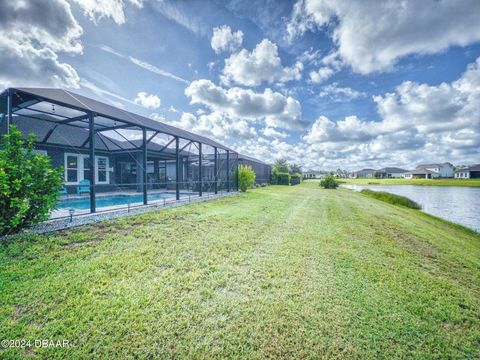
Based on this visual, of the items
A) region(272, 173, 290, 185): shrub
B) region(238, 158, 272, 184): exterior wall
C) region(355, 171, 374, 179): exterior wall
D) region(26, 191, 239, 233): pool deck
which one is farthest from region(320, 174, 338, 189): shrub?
region(355, 171, 374, 179): exterior wall

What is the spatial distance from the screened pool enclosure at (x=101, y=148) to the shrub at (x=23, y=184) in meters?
0.46

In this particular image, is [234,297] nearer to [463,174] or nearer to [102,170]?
[102,170]

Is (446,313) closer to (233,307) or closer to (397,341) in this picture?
(397,341)

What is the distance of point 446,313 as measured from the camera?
7.67 feet

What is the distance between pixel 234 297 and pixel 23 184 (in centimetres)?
540

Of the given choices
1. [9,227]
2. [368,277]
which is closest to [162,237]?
[9,227]

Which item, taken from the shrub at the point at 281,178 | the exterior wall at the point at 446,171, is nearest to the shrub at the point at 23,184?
the shrub at the point at 281,178

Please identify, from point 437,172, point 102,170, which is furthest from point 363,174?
point 102,170

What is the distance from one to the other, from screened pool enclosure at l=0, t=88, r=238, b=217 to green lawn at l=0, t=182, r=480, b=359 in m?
3.28

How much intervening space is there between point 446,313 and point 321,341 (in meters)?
1.88

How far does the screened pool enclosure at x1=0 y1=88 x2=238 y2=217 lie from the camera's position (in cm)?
586

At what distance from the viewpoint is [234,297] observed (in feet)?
8.05

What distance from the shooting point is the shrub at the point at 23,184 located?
13.1 feet

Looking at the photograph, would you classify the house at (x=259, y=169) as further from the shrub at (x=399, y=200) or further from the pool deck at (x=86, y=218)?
the pool deck at (x=86, y=218)
